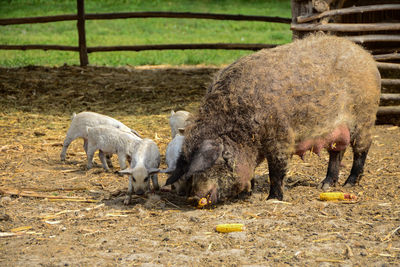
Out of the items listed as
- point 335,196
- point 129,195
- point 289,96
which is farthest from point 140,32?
point 335,196

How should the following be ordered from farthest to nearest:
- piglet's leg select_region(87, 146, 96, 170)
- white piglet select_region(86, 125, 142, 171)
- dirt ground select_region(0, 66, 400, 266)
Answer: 1. piglet's leg select_region(87, 146, 96, 170)
2. white piglet select_region(86, 125, 142, 171)
3. dirt ground select_region(0, 66, 400, 266)

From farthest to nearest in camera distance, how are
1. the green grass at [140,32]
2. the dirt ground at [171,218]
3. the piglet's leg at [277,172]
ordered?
the green grass at [140,32] → the piglet's leg at [277,172] → the dirt ground at [171,218]

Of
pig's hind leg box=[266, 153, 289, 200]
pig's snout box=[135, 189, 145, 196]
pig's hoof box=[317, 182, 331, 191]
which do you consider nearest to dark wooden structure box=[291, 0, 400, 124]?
Result: pig's hoof box=[317, 182, 331, 191]

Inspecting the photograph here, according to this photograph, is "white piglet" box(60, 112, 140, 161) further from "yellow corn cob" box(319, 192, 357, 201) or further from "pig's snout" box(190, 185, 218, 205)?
"yellow corn cob" box(319, 192, 357, 201)

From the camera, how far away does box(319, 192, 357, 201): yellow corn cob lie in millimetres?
5188

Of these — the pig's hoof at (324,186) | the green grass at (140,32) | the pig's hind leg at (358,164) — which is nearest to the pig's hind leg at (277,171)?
the pig's hoof at (324,186)

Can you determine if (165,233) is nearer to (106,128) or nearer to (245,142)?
(245,142)

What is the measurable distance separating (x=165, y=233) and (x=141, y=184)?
3.34 ft

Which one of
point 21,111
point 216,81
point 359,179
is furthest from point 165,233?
point 21,111

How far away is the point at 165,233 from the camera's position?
14.3 ft

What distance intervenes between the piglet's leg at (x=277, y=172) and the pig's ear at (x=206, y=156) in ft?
1.69

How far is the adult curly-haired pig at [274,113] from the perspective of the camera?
488 centimetres

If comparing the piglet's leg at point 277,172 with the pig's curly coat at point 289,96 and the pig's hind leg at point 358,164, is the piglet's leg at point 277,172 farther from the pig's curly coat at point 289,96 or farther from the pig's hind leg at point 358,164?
the pig's hind leg at point 358,164

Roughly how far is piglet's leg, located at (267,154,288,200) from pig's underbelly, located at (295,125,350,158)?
0.30 m
